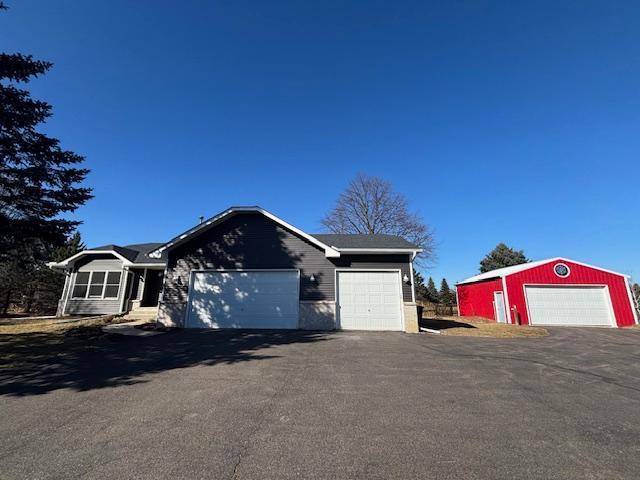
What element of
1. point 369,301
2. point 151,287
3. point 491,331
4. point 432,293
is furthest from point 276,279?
point 432,293

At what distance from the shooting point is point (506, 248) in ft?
143

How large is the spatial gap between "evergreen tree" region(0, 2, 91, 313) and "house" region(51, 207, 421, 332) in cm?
376

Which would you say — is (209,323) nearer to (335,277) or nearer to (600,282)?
(335,277)

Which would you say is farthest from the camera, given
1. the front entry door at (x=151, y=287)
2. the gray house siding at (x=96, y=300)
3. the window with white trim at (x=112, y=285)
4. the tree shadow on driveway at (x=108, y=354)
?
the front entry door at (x=151, y=287)

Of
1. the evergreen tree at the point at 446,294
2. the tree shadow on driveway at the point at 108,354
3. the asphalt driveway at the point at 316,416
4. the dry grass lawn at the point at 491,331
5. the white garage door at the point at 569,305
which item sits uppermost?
the evergreen tree at the point at 446,294

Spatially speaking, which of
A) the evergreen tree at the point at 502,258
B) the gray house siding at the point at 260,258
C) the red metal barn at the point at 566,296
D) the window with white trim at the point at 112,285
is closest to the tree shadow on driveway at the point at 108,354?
the gray house siding at the point at 260,258

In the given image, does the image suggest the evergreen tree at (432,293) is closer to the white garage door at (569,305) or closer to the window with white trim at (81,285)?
the white garage door at (569,305)

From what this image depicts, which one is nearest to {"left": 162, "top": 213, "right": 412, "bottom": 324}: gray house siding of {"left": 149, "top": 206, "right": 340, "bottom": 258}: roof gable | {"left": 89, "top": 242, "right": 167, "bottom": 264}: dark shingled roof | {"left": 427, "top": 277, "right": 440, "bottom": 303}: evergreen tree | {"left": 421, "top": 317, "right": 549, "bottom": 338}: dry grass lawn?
{"left": 149, "top": 206, "right": 340, "bottom": 258}: roof gable

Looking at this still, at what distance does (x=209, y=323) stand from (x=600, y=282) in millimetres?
24314

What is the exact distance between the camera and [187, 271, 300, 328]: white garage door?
13.2 m

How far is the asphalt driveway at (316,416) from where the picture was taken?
117 inches

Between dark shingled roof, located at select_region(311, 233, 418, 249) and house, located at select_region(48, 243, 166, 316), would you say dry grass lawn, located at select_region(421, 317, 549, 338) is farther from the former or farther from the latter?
house, located at select_region(48, 243, 166, 316)

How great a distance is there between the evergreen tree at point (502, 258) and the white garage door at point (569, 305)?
968 inches

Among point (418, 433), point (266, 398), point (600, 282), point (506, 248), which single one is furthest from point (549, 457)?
point (506, 248)
